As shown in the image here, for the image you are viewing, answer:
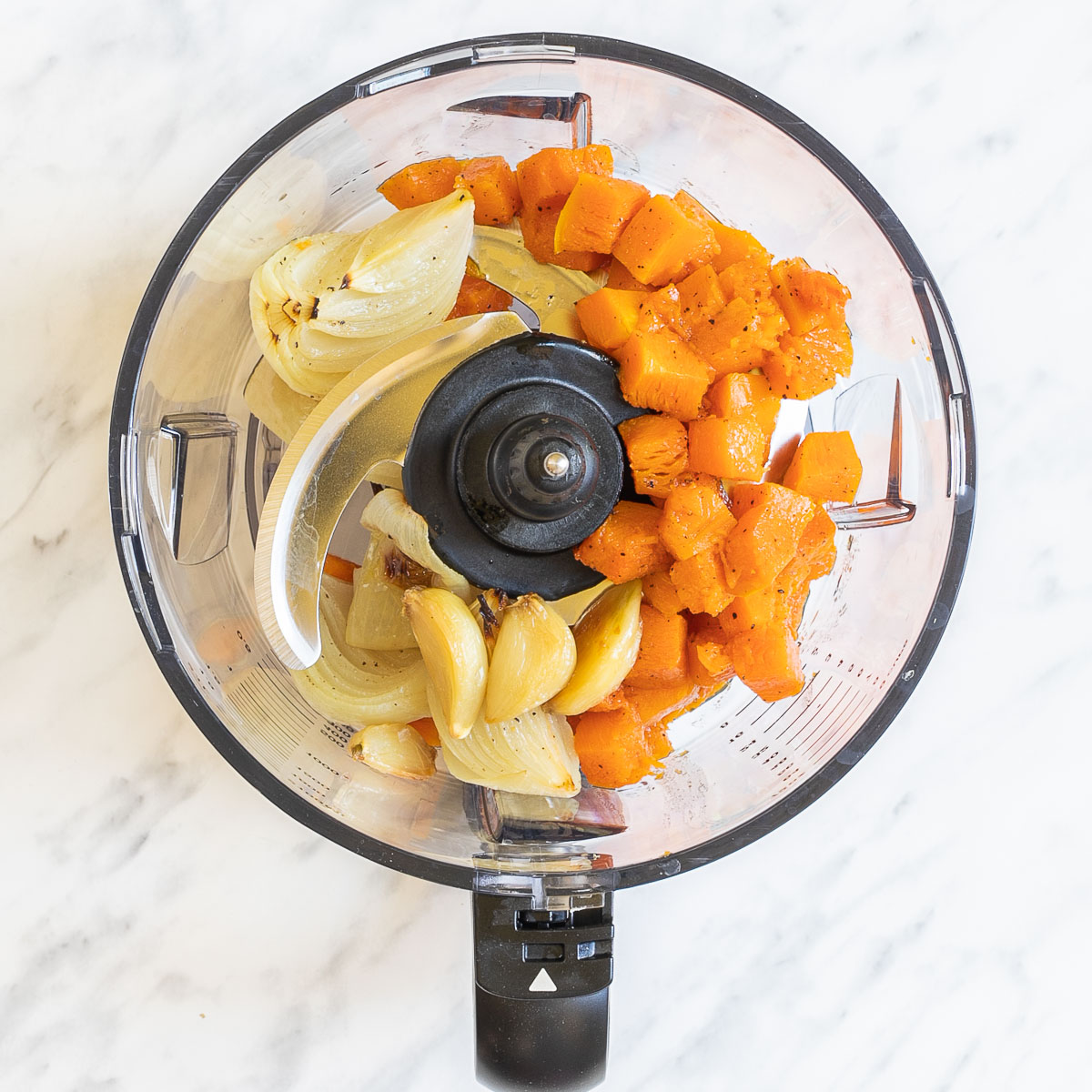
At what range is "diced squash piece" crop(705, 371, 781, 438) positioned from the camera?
75 centimetres

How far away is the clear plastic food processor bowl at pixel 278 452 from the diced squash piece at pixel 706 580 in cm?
21

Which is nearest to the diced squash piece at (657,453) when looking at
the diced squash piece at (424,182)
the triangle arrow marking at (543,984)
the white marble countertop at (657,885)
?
the diced squash piece at (424,182)

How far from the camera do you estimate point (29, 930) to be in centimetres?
106

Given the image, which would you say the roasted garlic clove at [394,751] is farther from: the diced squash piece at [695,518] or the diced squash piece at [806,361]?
the diced squash piece at [806,361]

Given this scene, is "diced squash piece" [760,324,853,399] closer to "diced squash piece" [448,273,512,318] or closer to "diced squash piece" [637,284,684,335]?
"diced squash piece" [637,284,684,335]

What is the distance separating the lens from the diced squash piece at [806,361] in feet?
2.51

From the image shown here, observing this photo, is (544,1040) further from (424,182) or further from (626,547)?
(424,182)

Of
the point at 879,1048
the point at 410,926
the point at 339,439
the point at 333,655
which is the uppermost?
the point at 339,439

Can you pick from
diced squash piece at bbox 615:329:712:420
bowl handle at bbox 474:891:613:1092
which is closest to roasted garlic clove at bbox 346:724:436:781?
bowl handle at bbox 474:891:613:1092

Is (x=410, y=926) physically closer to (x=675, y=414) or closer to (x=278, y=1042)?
(x=278, y=1042)

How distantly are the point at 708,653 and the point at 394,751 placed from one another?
0.85ft

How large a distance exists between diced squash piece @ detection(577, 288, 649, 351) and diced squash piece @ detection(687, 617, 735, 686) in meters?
0.22

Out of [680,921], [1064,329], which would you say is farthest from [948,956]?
[1064,329]

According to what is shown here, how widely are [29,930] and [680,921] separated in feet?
2.19
